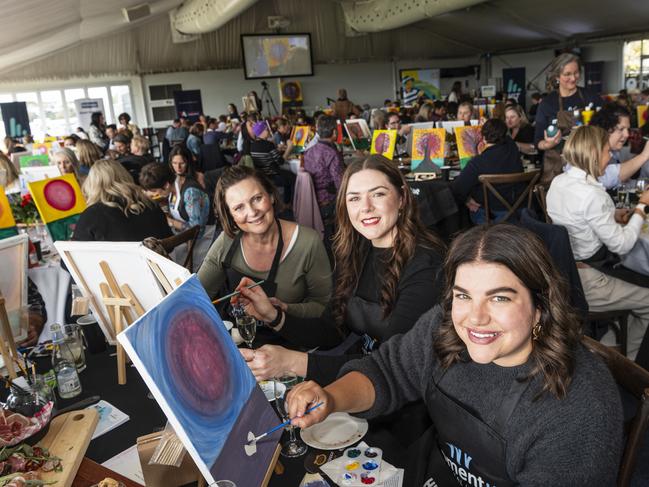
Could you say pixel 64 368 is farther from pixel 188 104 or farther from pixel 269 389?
pixel 188 104

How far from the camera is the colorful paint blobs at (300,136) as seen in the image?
338 inches

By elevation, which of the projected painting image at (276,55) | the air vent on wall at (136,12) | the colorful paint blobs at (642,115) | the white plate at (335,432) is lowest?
the white plate at (335,432)

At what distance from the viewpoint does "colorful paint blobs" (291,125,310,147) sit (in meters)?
8.58

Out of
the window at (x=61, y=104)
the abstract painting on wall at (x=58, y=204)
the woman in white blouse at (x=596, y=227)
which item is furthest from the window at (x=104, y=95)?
the woman in white blouse at (x=596, y=227)

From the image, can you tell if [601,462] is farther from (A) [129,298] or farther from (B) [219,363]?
(A) [129,298]

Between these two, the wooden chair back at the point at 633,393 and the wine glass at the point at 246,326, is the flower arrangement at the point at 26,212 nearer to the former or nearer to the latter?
the wine glass at the point at 246,326

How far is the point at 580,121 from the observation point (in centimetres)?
508

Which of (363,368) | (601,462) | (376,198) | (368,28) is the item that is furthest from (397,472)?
(368,28)

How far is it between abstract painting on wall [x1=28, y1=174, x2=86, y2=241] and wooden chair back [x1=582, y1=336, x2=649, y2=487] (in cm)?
370

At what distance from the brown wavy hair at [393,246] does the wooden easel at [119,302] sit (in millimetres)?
823

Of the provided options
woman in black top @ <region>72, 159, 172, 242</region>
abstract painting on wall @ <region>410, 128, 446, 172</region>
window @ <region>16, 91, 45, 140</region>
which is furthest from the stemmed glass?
window @ <region>16, 91, 45, 140</region>

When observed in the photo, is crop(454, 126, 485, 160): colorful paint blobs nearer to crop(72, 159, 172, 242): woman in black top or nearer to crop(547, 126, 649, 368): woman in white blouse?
crop(547, 126, 649, 368): woman in white blouse

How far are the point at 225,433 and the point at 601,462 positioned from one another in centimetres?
80

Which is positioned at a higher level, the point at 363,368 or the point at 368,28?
the point at 368,28
